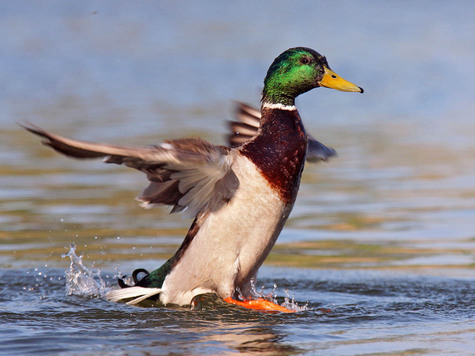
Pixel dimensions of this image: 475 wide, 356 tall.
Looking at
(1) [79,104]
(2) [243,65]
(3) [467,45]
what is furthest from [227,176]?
(3) [467,45]

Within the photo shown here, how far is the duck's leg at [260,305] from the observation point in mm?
5635

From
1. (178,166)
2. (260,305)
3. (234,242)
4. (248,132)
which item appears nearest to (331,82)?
(248,132)

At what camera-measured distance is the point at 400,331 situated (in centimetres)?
511

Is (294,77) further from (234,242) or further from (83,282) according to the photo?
(83,282)

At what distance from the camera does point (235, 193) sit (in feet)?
17.7

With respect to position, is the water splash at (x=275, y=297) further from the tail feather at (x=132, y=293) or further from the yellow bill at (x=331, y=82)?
the yellow bill at (x=331, y=82)

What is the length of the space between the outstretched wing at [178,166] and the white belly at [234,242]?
0.08 meters

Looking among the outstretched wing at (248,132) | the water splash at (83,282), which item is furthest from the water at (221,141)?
the outstretched wing at (248,132)

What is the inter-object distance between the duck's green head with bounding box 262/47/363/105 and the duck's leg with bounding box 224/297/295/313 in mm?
1170

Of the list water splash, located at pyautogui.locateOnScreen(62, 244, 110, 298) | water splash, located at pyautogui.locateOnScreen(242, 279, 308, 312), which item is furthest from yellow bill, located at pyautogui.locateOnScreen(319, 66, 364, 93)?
water splash, located at pyautogui.locateOnScreen(62, 244, 110, 298)

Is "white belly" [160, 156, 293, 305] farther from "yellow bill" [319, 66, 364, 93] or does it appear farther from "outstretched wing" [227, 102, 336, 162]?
"outstretched wing" [227, 102, 336, 162]

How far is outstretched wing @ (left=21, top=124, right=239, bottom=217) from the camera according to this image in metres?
4.74

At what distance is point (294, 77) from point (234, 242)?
107cm

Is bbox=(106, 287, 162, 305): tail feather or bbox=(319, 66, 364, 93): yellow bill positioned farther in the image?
bbox=(319, 66, 364, 93): yellow bill
